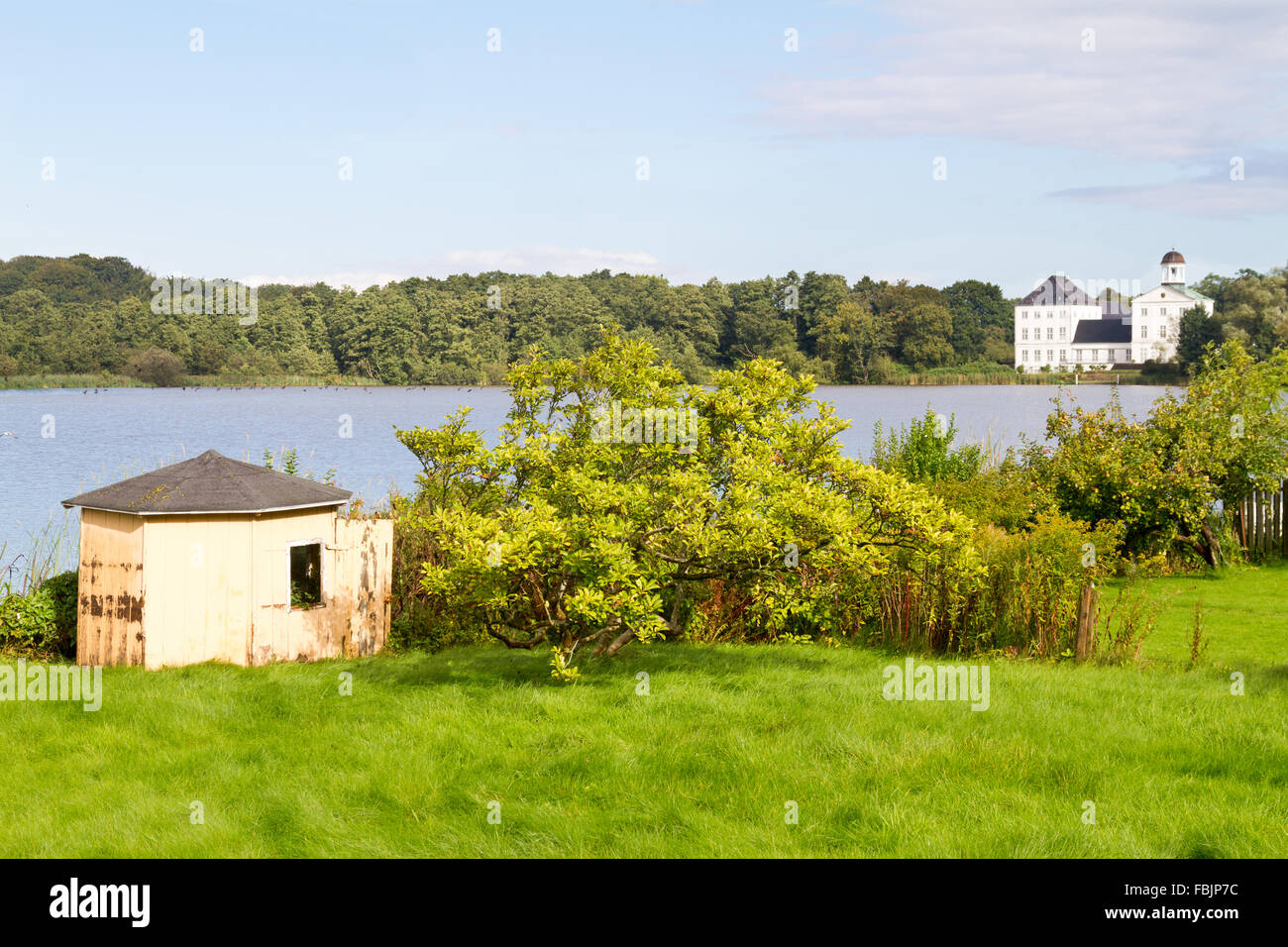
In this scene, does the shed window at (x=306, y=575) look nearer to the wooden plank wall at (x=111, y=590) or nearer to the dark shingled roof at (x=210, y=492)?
the dark shingled roof at (x=210, y=492)

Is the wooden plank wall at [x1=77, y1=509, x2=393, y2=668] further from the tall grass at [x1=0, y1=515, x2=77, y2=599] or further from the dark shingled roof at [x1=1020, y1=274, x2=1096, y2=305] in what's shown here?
the dark shingled roof at [x1=1020, y1=274, x2=1096, y2=305]

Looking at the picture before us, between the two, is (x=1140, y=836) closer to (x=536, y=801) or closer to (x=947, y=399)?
(x=536, y=801)

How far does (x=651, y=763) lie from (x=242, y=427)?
130 feet

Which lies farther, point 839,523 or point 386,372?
point 386,372

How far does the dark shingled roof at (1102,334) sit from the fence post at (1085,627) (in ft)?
439

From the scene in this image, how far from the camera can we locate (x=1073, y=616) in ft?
36.2

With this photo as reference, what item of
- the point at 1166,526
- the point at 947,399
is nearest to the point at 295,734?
the point at 1166,526

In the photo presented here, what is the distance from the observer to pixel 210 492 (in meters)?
10.1

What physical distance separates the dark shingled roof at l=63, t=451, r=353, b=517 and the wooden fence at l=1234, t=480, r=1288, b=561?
14.7 metres

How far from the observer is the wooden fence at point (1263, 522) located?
17.9 m

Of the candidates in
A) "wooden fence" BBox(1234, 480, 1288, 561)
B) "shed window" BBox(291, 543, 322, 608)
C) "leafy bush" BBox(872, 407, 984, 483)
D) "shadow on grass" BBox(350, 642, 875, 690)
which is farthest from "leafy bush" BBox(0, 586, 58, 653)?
"wooden fence" BBox(1234, 480, 1288, 561)

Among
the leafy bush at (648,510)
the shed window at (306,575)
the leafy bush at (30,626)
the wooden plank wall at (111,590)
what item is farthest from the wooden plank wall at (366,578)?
the leafy bush at (30,626)

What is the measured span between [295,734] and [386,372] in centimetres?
6830

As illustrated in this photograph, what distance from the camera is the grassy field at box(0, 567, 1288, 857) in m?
6.26
